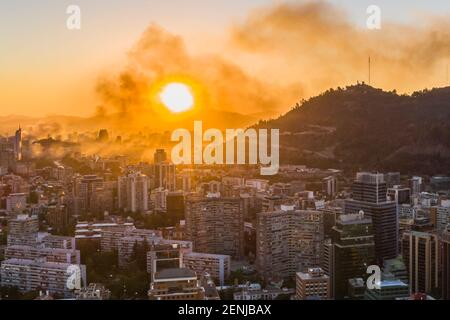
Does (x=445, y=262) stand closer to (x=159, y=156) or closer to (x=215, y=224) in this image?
(x=215, y=224)

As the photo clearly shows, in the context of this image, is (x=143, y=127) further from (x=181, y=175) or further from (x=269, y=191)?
(x=269, y=191)

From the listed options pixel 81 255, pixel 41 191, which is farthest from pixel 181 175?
pixel 81 255

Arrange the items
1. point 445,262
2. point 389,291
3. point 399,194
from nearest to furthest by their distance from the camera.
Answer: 1. point 389,291
2. point 445,262
3. point 399,194

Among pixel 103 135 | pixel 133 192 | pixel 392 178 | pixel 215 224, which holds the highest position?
pixel 103 135

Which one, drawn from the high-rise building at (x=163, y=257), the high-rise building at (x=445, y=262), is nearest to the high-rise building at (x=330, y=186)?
the high-rise building at (x=445, y=262)

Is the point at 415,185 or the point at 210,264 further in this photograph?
the point at 415,185

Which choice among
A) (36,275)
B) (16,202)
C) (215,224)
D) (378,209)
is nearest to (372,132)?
(378,209)
